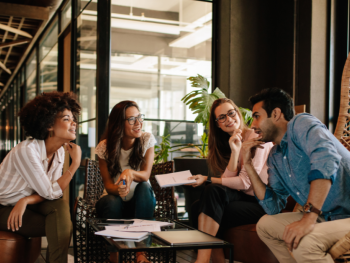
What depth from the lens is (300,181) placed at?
168 centimetres

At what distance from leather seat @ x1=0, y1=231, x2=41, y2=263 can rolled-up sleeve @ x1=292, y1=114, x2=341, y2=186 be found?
60.6 inches

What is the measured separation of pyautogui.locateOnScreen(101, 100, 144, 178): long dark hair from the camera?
2.50 meters

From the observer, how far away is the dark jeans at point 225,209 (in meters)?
2.08

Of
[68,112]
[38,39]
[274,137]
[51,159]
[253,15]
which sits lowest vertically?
[51,159]

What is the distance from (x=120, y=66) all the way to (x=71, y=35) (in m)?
1.38

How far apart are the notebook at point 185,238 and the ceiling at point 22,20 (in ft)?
17.0

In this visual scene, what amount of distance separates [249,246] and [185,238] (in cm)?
73

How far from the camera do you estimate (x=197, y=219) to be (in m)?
2.28

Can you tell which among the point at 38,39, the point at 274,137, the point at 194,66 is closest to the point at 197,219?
the point at 274,137

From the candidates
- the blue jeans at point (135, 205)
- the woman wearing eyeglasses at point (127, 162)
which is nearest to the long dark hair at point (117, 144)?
the woman wearing eyeglasses at point (127, 162)

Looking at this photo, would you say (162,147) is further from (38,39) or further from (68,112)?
(38,39)

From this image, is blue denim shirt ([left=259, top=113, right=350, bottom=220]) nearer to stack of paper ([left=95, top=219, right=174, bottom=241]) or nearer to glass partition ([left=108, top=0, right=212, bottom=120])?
stack of paper ([left=95, top=219, right=174, bottom=241])

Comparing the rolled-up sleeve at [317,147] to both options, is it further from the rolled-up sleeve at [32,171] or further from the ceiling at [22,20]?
the ceiling at [22,20]

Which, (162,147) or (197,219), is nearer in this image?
(197,219)
